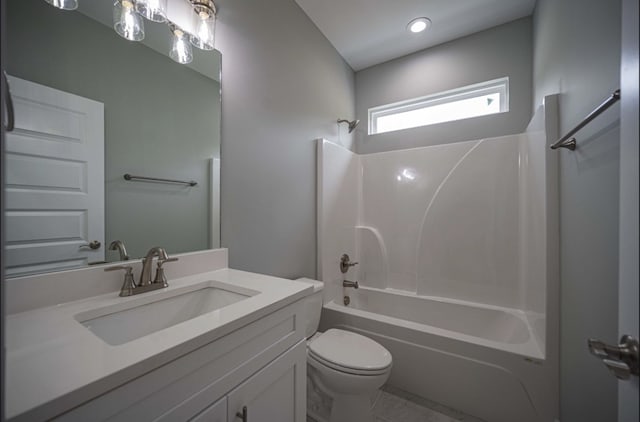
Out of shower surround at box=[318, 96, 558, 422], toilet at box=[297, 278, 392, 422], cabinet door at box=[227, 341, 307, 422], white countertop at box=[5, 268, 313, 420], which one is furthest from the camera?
shower surround at box=[318, 96, 558, 422]

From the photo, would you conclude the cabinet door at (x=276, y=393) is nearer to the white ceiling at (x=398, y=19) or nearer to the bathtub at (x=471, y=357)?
the bathtub at (x=471, y=357)

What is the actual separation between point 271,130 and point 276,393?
138cm

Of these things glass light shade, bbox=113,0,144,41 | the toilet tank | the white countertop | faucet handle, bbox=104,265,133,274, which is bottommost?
the toilet tank

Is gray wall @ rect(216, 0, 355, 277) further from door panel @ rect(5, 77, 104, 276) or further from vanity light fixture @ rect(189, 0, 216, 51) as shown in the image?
door panel @ rect(5, 77, 104, 276)

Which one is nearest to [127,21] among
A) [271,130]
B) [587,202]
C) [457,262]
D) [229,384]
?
Answer: [271,130]

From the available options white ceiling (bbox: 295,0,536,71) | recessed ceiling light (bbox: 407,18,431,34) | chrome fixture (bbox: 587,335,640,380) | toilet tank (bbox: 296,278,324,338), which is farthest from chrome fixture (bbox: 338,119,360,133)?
chrome fixture (bbox: 587,335,640,380)

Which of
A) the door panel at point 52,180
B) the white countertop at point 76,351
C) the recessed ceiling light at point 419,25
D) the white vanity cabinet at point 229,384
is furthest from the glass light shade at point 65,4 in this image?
the recessed ceiling light at point 419,25

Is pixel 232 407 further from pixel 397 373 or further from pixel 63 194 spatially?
pixel 397 373

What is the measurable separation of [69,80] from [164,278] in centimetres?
76

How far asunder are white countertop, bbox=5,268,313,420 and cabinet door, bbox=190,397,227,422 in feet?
0.58

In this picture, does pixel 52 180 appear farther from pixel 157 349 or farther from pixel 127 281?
pixel 157 349

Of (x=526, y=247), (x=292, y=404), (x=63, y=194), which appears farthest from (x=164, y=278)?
(x=526, y=247)

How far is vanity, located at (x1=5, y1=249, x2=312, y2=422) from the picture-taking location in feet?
1.44

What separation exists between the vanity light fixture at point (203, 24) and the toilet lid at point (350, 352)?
1.70m
